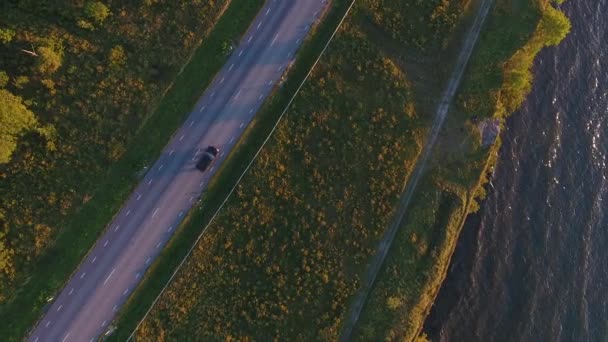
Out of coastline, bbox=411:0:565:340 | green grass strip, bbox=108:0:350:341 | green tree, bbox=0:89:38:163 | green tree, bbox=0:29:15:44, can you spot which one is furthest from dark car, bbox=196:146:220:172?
coastline, bbox=411:0:565:340

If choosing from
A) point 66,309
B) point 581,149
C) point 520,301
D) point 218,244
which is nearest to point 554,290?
point 520,301

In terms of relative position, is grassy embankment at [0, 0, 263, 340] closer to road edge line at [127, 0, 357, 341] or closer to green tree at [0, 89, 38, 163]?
green tree at [0, 89, 38, 163]

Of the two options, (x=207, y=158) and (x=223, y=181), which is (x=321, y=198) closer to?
(x=223, y=181)

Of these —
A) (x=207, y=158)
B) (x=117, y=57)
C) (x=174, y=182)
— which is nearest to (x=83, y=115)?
(x=117, y=57)

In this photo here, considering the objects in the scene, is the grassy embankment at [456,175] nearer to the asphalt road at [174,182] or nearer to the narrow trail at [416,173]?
the narrow trail at [416,173]

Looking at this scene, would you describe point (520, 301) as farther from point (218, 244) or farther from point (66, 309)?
point (66, 309)

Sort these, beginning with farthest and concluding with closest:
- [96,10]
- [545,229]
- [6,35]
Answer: [545,229] < [96,10] < [6,35]
